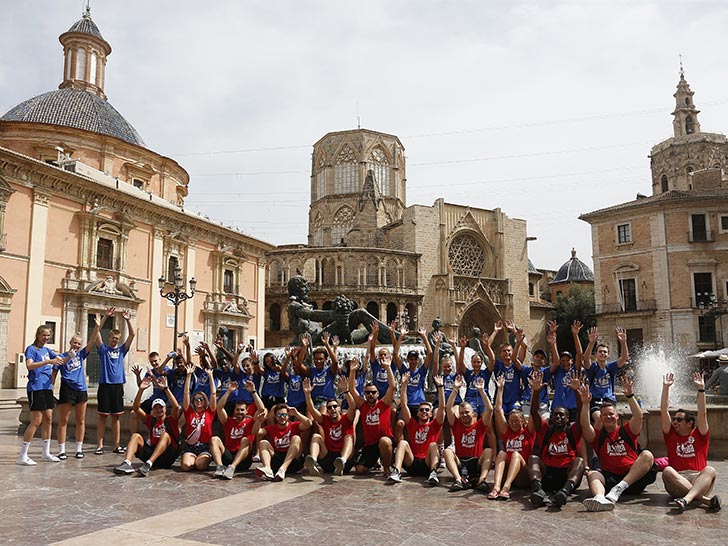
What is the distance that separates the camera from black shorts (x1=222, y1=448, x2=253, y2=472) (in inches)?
292

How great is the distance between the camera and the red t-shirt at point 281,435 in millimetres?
7355

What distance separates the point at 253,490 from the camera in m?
6.42

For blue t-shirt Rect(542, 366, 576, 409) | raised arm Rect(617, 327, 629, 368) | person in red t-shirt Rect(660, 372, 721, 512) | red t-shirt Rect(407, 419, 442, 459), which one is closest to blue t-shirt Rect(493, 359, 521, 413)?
blue t-shirt Rect(542, 366, 576, 409)

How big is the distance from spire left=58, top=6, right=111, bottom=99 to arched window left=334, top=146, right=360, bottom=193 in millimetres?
27312

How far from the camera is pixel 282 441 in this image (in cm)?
736

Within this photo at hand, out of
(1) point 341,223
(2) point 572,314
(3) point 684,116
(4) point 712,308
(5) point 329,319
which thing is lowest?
(5) point 329,319

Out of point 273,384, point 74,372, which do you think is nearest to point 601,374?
point 273,384

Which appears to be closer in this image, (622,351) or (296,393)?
(622,351)

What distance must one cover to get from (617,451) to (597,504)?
0.79 metres

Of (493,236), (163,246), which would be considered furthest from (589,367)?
(493,236)

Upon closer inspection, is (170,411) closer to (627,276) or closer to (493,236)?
(627,276)

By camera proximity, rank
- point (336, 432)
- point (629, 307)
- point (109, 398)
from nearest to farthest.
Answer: point (336, 432)
point (109, 398)
point (629, 307)

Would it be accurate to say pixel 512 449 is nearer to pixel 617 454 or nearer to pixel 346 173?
pixel 617 454

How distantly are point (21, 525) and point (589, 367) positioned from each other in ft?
19.2
